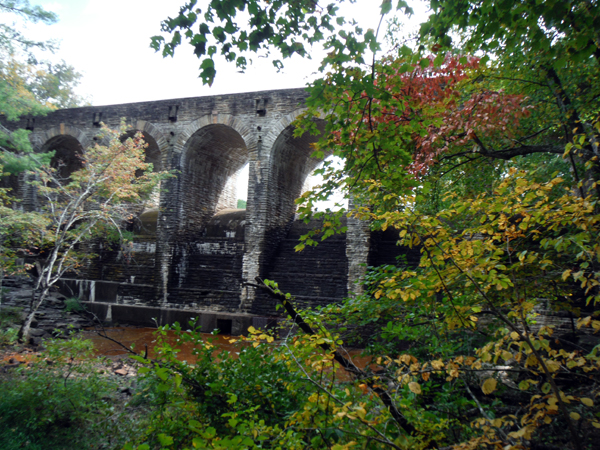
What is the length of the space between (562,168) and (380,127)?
3.53 m

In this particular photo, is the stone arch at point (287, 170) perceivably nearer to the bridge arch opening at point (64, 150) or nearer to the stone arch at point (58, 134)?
the stone arch at point (58, 134)

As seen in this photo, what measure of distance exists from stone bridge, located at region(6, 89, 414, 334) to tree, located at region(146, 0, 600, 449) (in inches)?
234

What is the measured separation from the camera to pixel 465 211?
3172 millimetres

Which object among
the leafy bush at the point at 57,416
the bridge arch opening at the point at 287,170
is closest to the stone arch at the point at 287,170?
the bridge arch opening at the point at 287,170

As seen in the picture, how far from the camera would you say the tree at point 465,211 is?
6.04 feet

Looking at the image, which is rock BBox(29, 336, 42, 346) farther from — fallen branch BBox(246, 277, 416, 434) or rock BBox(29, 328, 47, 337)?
fallen branch BBox(246, 277, 416, 434)

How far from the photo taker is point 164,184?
11.4 meters

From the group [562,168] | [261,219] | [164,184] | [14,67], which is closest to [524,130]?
[562,168]

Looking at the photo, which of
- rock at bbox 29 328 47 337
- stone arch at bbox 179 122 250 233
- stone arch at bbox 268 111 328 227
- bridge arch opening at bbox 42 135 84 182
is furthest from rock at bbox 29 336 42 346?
bridge arch opening at bbox 42 135 84 182

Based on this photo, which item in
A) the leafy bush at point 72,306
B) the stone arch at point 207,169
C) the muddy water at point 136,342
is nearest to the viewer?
the muddy water at point 136,342

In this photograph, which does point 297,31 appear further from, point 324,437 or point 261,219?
point 261,219

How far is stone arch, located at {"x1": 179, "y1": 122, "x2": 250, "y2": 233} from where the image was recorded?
11.7 metres

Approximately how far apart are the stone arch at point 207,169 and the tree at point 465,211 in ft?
27.6

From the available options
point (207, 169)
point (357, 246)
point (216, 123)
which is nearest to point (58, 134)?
A: point (207, 169)
